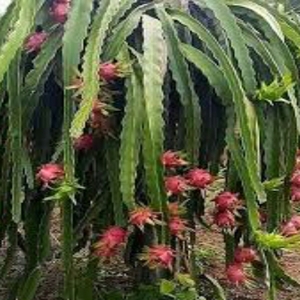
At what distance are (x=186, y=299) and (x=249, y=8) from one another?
81 centimetres

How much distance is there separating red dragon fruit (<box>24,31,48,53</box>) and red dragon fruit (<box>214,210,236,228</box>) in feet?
2.10

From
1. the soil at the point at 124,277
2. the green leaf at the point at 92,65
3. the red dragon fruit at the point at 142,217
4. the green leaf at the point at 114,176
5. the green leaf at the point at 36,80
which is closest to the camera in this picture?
the green leaf at the point at 92,65

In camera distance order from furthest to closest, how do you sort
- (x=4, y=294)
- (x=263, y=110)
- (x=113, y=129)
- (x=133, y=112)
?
1. (x=4, y=294)
2. (x=263, y=110)
3. (x=113, y=129)
4. (x=133, y=112)

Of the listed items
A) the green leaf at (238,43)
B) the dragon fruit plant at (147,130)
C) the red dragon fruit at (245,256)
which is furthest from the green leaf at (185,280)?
the green leaf at (238,43)

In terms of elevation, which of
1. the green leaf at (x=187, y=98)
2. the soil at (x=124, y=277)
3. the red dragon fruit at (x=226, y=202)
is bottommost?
the soil at (x=124, y=277)

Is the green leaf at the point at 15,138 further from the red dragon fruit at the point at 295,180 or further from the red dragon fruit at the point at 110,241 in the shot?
the red dragon fruit at the point at 295,180

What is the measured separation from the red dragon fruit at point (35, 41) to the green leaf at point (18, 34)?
0.08 m

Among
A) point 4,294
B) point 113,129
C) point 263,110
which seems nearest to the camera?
point 113,129

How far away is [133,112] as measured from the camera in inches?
61.1

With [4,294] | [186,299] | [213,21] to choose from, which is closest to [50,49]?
[213,21]

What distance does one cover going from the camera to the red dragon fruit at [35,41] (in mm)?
1777

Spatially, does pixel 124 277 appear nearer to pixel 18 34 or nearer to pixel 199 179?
pixel 199 179

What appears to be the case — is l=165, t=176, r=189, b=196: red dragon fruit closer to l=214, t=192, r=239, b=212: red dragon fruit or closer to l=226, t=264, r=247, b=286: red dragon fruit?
l=214, t=192, r=239, b=212: red dragon fruit

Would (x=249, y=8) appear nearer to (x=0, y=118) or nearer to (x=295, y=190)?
(x=295, y=190)
